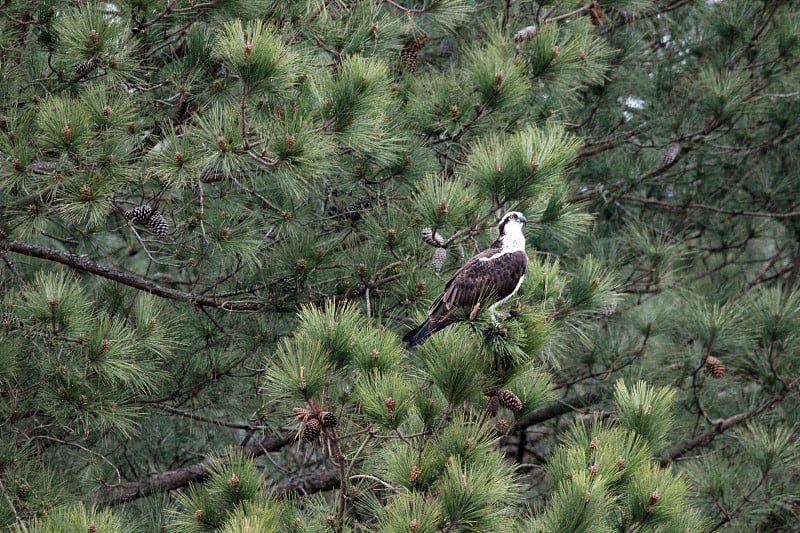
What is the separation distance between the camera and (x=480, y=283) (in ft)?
13.5

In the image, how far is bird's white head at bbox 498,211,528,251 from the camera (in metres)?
4.45

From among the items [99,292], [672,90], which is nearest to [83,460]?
[99,292]

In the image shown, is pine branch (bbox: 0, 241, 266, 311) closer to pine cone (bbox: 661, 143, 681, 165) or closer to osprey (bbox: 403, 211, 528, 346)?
osprey (bbox: 403, 211, 528, 346)

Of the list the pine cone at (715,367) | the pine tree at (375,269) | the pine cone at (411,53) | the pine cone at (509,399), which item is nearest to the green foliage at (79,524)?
the pine tree at (375,269)

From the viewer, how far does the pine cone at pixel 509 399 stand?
3.60 meters

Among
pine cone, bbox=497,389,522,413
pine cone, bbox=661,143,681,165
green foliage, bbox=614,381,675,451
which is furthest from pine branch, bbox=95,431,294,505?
pine cone, bbox=661,143,681,165

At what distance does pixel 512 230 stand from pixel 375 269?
0.65 meters

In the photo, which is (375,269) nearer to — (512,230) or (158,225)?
(512,230)

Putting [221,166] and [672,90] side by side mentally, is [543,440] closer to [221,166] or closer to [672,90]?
[672,90]

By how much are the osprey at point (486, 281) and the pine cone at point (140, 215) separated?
123 cm

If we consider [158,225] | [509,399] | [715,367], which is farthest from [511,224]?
[158,225]

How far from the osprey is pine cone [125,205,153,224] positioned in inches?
48.4

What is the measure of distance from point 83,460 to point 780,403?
3581mm

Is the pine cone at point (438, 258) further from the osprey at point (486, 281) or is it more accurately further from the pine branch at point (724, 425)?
the pine branch at point (724, 425)
